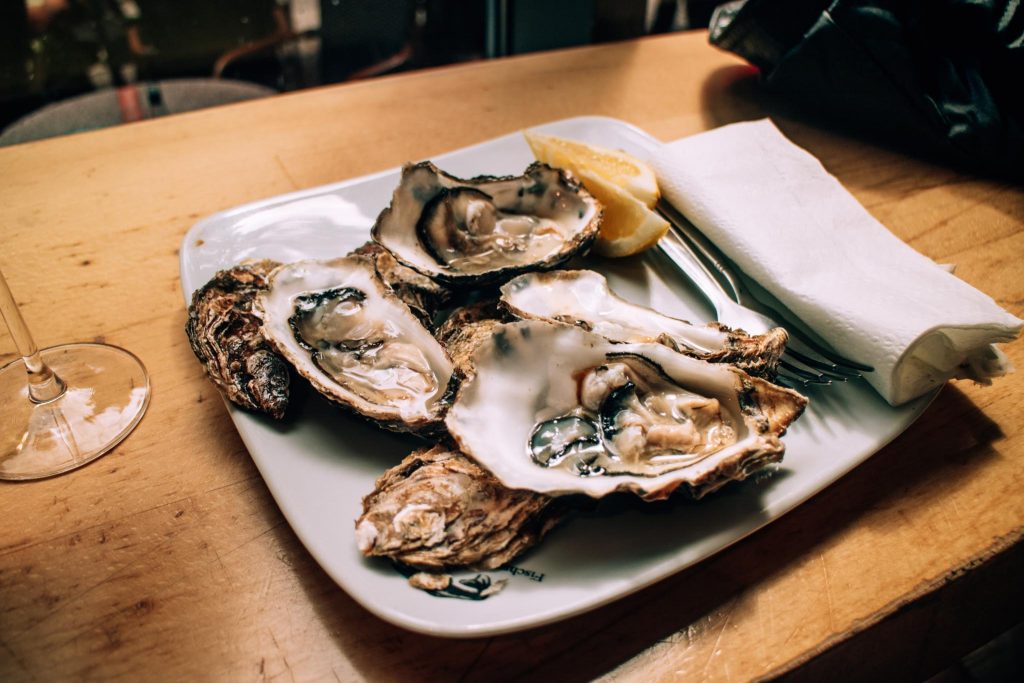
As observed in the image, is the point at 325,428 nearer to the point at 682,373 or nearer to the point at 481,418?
the point at 481,418

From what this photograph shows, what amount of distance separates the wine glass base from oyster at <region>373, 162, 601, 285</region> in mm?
355

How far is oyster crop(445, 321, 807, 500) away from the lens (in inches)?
25.7

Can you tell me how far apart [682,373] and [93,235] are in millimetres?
922

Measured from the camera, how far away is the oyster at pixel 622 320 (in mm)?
804

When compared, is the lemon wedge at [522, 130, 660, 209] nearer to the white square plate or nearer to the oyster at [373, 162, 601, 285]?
the oyster at [373, 162, 601, 285]

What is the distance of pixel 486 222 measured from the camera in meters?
1.00

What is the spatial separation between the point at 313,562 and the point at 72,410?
38cm

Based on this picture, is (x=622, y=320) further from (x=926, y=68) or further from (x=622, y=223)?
(x=926, y=68)

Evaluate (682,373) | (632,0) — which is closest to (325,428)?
(682,373)

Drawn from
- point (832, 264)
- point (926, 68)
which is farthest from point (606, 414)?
point (926, 68)

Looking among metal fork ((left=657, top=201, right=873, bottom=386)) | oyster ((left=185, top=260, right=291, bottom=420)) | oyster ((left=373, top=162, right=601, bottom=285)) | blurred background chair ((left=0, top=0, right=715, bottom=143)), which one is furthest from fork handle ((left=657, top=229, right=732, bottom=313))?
blurred background chair ((left=0, top=0, right=715, bottom=143))

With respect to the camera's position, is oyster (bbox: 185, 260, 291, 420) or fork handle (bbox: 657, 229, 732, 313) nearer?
oyster (bbox: 185, 260, 291, 420)

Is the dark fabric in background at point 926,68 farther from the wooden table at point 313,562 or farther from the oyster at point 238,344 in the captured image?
the oyster at point 238,344

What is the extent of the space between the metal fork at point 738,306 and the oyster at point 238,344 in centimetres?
55
